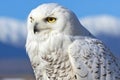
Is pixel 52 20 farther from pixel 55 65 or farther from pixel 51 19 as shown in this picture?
pixel 55 65

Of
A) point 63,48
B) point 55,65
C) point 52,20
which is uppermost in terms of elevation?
point 52,20

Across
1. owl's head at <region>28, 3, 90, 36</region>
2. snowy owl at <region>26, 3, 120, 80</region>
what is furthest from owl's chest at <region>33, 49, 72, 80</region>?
owl's head at <region>28, 3, 90, 36</region>

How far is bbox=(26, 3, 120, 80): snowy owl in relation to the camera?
6.34 m

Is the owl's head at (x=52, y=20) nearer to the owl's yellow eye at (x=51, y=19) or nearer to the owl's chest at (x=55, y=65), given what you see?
the owl's yellow eye at (x=51, y=19)

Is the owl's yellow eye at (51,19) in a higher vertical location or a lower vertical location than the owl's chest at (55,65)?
higher

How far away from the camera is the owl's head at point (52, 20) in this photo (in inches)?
249

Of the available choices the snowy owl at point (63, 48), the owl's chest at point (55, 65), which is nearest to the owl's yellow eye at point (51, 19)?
the snowy owl at point (63, 48)

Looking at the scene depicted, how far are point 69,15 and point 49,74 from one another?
0.71 metres

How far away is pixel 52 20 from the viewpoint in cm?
635

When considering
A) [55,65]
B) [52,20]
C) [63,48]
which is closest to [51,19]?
[52,20]

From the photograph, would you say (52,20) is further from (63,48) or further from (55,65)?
(55,65)

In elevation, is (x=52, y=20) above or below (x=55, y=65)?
above

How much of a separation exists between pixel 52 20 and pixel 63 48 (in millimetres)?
336

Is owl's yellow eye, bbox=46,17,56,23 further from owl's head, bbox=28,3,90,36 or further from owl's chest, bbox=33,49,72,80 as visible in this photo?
owl's chest, bbox=33,49,72,80
